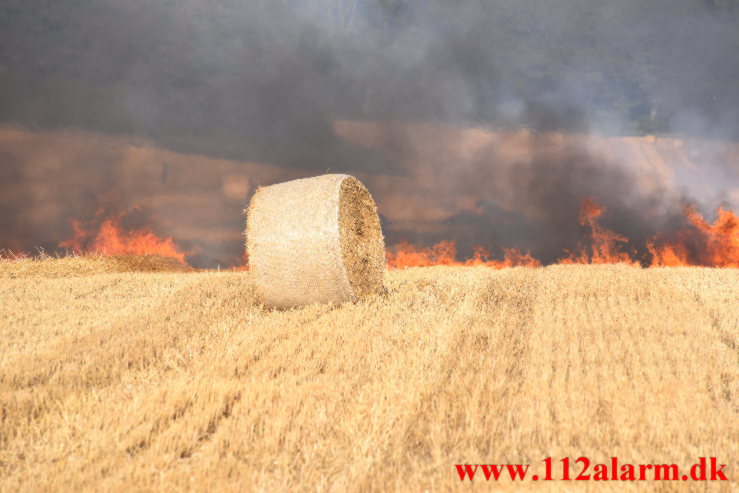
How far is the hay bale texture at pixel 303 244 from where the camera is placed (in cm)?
843

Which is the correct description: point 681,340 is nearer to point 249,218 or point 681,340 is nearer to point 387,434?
point 387,434

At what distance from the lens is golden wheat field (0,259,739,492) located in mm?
3389

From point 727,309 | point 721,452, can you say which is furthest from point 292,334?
point 727,309

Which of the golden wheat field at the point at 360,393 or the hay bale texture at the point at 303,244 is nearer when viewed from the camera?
the golden wheat field at the point at 360,393

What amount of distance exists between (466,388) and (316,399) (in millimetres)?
1291

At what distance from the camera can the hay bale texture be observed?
8430 millimetres

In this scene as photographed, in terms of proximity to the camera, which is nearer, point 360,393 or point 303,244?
point 360,393

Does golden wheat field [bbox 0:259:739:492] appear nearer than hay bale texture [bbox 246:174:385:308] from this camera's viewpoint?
Yes

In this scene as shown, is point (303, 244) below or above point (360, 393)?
above

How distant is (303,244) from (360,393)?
434cm

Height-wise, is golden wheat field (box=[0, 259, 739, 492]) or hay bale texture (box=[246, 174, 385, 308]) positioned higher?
hay bale texture (box=[246, 174, 385, 308])

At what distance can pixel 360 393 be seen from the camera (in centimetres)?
441

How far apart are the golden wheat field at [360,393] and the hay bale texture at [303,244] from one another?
0.37m

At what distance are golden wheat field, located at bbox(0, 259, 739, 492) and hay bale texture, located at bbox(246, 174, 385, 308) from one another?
0.37 metres
